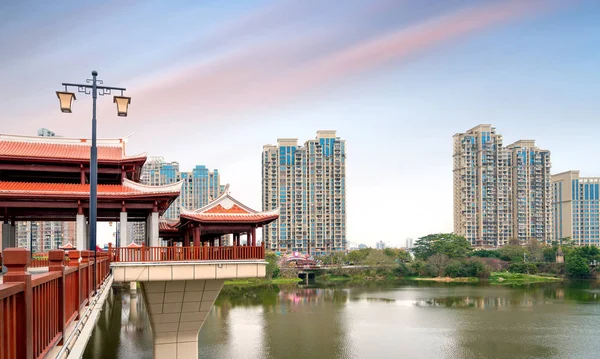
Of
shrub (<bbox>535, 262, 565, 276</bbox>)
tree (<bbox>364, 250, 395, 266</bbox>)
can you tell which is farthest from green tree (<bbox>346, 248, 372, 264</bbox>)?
shrub (<bbox>535, 262, 565, 276</bbox>)

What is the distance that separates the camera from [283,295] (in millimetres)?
40531

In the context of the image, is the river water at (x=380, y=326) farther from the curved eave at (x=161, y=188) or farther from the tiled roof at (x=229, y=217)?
the curved eave at (x=161, y=188)

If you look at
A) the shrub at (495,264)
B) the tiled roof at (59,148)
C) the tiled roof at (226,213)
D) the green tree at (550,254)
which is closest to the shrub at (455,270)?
the shrub at (495,264)

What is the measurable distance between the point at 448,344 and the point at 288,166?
50.0 meters

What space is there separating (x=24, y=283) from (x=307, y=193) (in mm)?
68170

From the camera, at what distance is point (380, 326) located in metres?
26.5

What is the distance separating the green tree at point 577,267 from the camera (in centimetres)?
5478

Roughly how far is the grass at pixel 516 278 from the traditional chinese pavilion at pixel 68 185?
146 ft

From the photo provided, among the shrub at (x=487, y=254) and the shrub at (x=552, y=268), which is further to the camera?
the shrub at (x=487, y=254)

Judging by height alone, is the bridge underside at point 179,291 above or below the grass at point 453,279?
above

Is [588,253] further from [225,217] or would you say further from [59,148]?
[59,148]

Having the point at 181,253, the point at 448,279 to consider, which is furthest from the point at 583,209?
the point at 181,253

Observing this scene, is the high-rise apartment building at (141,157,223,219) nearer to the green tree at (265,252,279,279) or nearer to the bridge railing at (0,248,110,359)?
the green tree at (265,252,279,279)

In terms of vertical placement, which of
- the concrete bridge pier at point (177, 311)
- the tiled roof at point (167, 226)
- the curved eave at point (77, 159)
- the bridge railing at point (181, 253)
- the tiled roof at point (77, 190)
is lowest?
the concrete bridge pier at point (177, 311)
